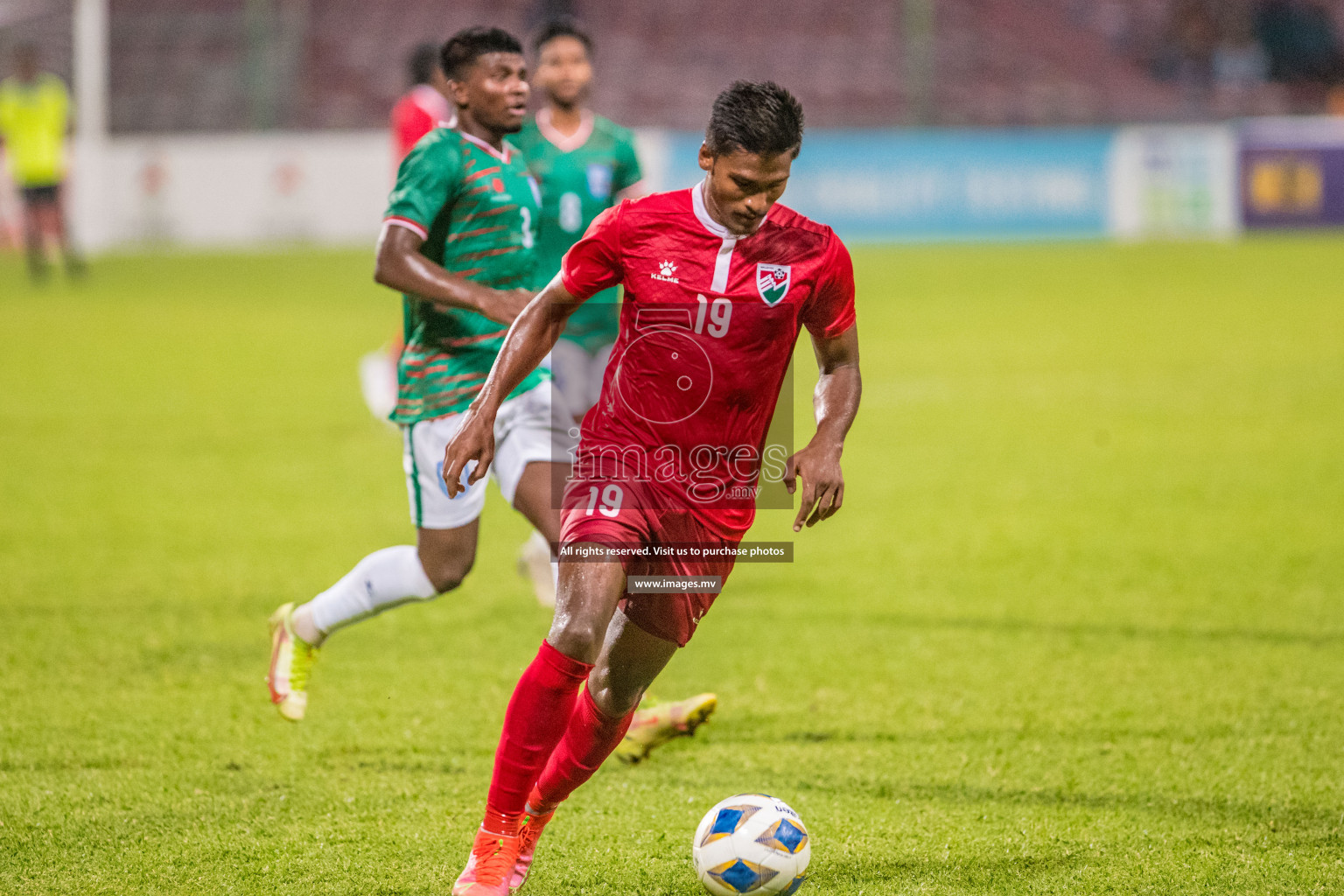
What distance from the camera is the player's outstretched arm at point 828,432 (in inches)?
138

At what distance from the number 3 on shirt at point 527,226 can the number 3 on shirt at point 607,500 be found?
1.44 m

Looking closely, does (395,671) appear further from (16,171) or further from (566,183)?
(16,171)

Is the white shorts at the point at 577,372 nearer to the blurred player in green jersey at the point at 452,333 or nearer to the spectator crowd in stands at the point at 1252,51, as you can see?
the blurred player in green jersey at the point at 452,333

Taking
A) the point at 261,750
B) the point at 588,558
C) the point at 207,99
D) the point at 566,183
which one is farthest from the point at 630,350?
the point at 207,99

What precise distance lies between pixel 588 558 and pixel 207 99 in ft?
84.1

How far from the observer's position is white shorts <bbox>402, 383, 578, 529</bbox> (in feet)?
15.0

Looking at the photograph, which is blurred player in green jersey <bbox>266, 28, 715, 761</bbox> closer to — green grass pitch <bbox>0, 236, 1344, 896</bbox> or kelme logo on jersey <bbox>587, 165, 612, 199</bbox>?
green grass pitch <bbox>0, 236, 1344, 896</bbox>

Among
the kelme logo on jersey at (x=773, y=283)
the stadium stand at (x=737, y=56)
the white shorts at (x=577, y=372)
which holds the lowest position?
the white shorts at (x=577, y=372)

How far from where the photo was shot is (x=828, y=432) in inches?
142

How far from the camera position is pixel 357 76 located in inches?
1157

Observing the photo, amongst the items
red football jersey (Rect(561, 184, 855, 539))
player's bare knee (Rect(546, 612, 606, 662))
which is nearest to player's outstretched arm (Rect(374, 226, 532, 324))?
red football jersey (Rect(561, 184, 855, 539))

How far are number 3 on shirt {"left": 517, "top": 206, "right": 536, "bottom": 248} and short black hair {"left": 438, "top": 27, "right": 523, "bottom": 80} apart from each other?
463mm

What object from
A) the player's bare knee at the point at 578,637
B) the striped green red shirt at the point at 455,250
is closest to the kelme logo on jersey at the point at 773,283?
the player's bare knee at the point at 578,637

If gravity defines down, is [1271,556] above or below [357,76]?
below
